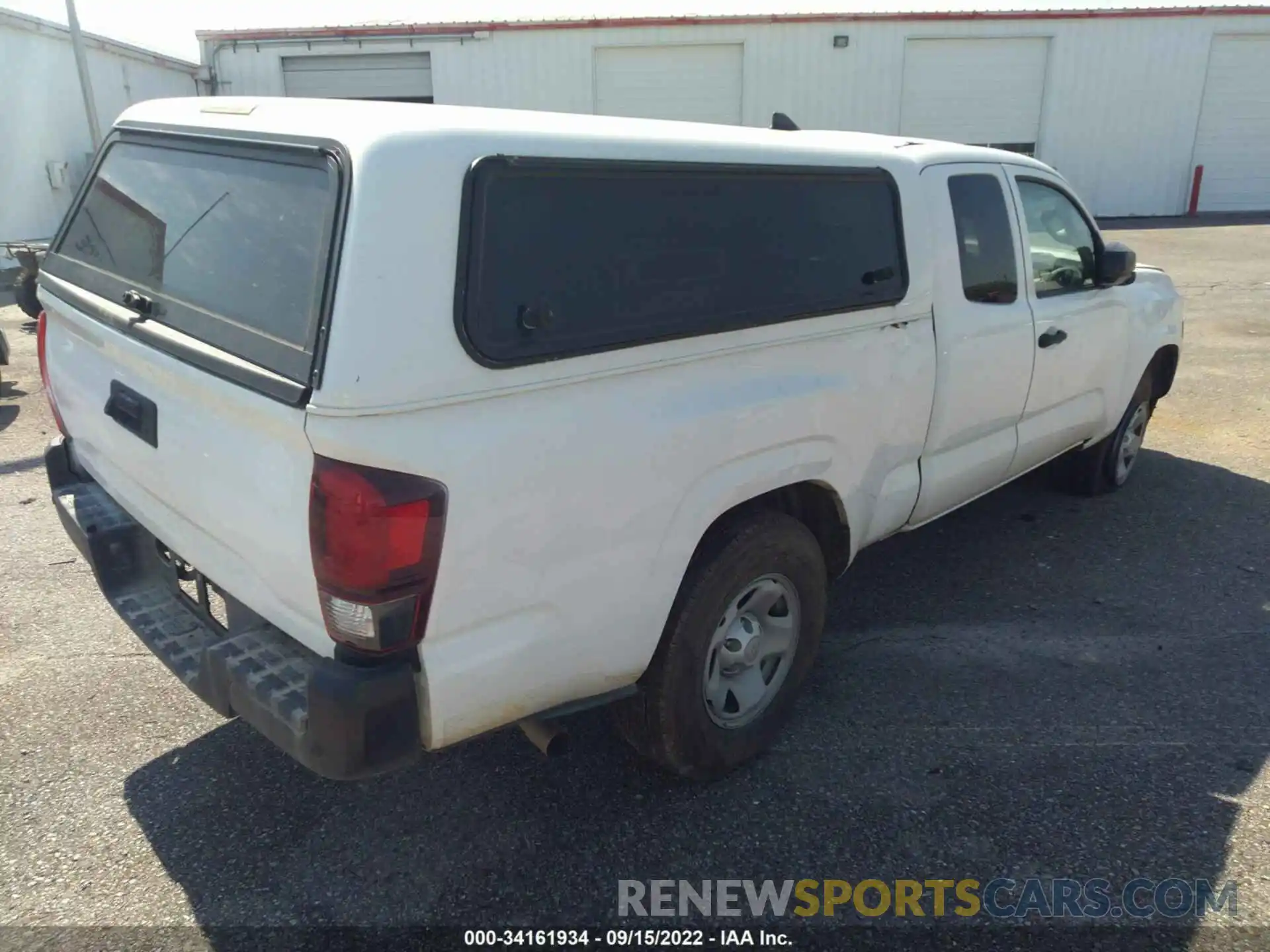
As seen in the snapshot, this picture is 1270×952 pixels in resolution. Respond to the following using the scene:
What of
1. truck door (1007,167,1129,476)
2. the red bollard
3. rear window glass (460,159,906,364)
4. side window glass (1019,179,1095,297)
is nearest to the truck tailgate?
rear window glass (460,159,906,364)

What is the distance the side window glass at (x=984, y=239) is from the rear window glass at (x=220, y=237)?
2.47 meters

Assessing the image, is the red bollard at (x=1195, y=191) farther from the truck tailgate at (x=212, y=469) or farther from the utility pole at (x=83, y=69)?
the truck tailgate at (x=212, y=469)

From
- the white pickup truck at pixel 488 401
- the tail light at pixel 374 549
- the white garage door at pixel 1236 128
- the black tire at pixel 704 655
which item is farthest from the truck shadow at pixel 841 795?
the white garage door at pixel 1236 128

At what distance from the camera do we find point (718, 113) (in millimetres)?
21453

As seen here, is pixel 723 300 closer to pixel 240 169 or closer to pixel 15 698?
pixel 240 169

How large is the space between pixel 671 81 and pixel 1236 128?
13.5 metres

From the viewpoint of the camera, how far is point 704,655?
2.82m

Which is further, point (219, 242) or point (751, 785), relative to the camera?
point (751, 785)

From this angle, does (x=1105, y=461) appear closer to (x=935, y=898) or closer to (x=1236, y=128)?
(x=935, y=898)

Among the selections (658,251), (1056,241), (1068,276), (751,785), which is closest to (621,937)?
(751,785)

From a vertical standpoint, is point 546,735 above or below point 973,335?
below

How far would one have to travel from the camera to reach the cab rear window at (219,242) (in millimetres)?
2160

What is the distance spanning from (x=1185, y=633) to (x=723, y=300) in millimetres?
2675

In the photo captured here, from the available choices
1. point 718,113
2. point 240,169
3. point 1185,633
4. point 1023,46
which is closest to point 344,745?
point 240,169
